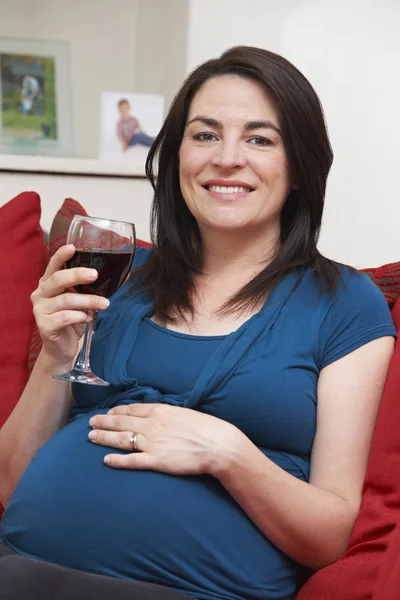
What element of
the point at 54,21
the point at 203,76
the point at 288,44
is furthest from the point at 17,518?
the point at 54,21

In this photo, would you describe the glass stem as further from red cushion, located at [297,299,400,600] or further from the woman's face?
red cushion, located at [297,299,400,600]

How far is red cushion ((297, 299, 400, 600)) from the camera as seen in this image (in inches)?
48.2

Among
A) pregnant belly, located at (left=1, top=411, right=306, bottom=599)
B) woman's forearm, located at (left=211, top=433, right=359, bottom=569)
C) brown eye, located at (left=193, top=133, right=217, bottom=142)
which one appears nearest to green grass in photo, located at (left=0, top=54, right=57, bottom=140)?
brown eye, located at (left=193, top=133, right=217, bottom=142)

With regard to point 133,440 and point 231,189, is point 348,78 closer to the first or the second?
point 231,189

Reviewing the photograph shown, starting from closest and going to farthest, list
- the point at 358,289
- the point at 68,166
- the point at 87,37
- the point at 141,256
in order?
the point at 358,289
the point at 141,256
the point at 68,166
the point at 87,37

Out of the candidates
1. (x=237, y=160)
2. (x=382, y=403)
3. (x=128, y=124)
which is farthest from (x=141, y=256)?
(x=128, y=124)

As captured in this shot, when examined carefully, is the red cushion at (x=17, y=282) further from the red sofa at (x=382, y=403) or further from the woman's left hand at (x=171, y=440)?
the woman's left hand at (x=171, y=440)

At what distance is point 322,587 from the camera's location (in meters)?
1.26

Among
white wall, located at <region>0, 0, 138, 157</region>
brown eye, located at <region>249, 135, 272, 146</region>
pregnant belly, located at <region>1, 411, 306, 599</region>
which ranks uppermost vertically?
white wall, located at <region>0, 0, 138, 157</region>

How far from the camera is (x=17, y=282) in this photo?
6.02 ft

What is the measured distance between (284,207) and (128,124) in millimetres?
1027

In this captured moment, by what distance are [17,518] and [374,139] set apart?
64.7 inches

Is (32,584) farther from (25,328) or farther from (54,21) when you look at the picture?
(54,21)

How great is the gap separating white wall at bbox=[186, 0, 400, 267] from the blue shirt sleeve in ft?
3.55
